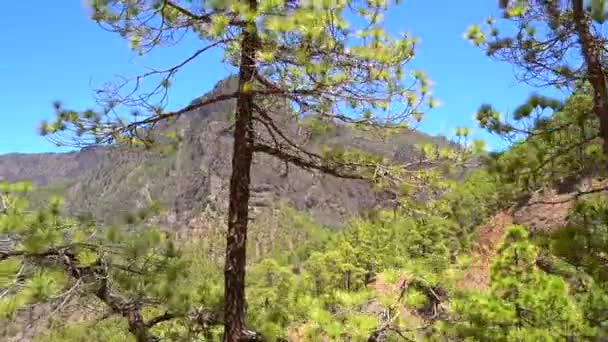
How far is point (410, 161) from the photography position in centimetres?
580

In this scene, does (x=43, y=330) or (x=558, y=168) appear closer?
(x=43, y=330)

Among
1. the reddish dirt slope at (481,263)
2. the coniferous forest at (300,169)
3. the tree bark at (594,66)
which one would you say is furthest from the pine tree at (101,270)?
the tree bark at (594,66)

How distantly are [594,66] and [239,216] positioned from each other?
400cm

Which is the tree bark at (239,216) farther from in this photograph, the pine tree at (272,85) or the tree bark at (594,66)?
the tree bark at (594,66)

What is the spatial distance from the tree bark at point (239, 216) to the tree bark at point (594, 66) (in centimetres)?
349

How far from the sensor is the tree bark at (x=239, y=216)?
214 inches

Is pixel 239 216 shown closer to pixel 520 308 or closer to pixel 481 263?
pixel 520 308

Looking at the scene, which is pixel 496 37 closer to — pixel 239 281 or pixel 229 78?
pixel 229 78

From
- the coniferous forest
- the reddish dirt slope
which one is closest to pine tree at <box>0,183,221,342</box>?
the coniferous forest

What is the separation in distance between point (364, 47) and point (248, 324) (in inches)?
119

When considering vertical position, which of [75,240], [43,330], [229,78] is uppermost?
[229,78]

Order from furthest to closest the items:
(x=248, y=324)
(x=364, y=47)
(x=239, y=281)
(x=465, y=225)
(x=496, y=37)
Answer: (x=465, y=225) < (x=496, y=37) < (x=248, y=324) < (x=239, y=281) < (x=364, y=47)

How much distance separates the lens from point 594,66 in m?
5.99

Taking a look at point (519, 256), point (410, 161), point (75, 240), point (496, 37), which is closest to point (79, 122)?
point (75, 240)
